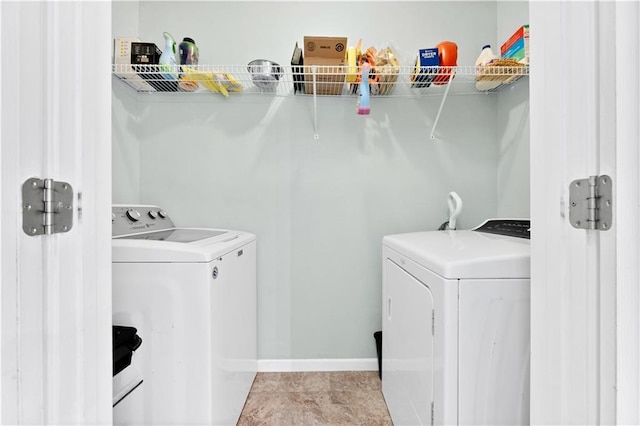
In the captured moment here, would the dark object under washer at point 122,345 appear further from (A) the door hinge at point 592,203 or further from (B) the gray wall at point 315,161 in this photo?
(A) the door hinge at point 592,203

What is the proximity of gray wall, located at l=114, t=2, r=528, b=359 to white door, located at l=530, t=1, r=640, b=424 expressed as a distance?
141cm

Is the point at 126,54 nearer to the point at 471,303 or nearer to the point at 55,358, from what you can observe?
the point at 55,358

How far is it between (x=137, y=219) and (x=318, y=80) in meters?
1.23

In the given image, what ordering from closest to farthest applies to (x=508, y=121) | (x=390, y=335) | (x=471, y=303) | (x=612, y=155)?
1. (x=612, y=155)
2. (x=471, y=303)
3. (x=390, y=335)
4. (x=508, y=121)

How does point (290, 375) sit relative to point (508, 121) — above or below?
below

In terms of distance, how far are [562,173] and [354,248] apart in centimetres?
155

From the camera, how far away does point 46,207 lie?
Result: 49 centimetres

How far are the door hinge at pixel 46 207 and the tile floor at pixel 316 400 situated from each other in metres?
1.46

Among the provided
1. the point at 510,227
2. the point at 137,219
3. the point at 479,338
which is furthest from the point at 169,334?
the point at 510,227

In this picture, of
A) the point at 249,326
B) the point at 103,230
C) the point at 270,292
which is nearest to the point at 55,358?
the point at 103,230

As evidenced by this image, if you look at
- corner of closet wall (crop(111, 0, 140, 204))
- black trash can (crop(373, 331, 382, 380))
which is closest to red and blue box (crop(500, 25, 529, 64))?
black trash can (crop(373, 331, 382, 380))

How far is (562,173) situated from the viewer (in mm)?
586

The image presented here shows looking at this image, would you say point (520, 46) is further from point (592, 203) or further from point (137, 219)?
point (137, 219)

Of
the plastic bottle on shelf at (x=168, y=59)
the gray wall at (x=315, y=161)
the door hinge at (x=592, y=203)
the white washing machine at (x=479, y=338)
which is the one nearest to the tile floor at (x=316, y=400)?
the gray wall at (x=315, y=161)
